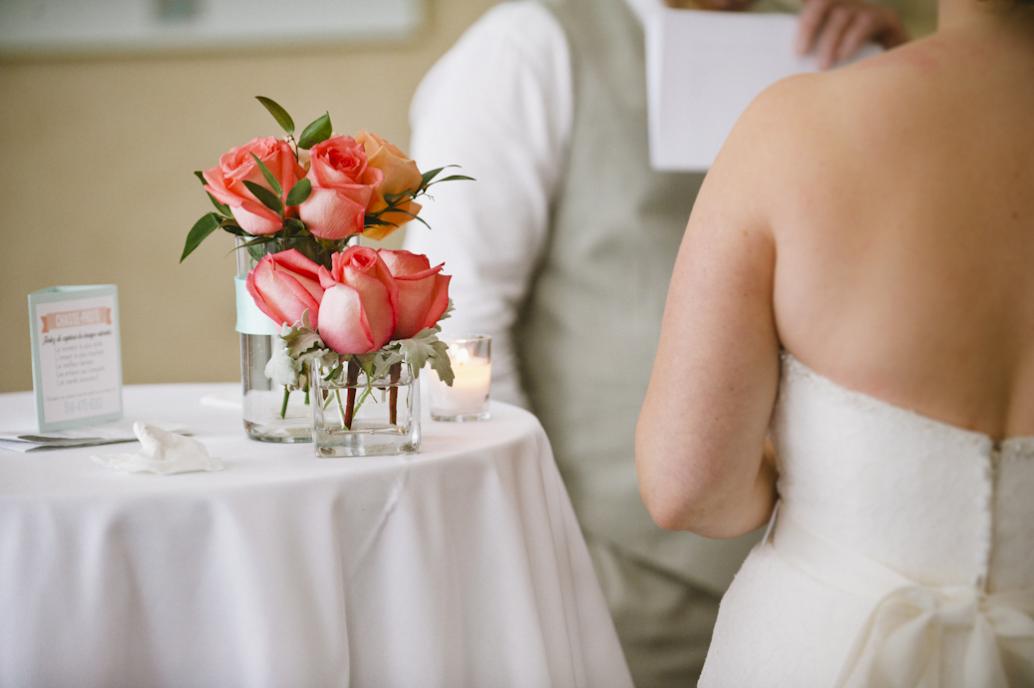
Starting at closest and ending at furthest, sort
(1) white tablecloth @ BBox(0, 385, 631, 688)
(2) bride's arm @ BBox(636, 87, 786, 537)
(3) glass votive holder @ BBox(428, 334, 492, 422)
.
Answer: (1) white tablecloth @ BBox(0, 385, 631, 688)
(2) bride's arm @ BBox(636, 87, 786, 537)
(3) glass votive holder @ BBox(428, 334, 492, 422)

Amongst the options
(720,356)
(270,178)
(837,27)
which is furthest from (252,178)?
(837,27)

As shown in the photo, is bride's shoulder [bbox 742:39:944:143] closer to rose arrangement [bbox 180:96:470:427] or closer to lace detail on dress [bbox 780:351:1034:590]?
lace detail on dress [bbox 780:351:1034:590]

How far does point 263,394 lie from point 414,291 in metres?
0.26

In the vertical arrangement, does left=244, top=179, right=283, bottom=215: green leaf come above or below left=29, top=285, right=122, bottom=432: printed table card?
above

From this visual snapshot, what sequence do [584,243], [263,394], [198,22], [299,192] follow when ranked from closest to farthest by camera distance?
[299,192] → [263,394] → [584,243] → [198,22]

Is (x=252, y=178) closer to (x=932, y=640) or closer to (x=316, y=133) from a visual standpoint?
(x=316, y=133)

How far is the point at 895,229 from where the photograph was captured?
101 centimetres

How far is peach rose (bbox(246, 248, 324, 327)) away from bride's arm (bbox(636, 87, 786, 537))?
1.24ft

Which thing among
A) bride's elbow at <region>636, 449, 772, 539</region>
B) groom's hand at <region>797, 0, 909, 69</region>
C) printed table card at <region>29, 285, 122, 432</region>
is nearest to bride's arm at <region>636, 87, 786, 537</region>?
bride's elbow at <region>636, 449, 772, 539</region>

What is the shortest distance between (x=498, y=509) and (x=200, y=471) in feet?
1.02

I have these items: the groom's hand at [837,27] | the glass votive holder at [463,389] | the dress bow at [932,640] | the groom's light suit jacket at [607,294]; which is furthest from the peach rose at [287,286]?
the groom's hand at [837,27]

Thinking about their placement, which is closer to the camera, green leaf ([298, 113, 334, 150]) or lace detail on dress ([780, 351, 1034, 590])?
lace detail on dress ([780, 351, 1034, 590])

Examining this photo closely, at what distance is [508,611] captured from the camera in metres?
1.11

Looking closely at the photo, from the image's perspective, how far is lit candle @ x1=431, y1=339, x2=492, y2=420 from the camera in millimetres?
1277
